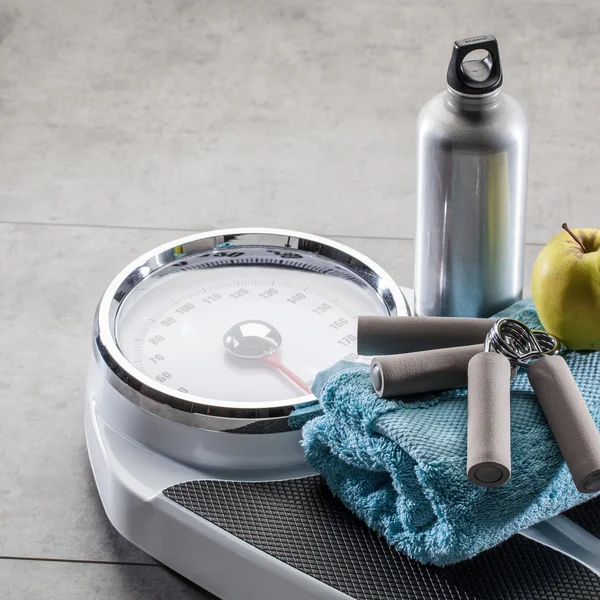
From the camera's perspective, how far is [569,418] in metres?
0.81

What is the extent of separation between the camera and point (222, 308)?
3.62ft

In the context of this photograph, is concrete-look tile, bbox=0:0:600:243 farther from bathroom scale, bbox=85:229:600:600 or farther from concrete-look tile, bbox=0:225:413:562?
bathroom scale, bbox=85:229:600:600

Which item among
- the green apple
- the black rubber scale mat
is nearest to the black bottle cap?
the green apple

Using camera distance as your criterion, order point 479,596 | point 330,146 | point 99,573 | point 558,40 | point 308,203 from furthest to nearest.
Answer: point 558,40 < point 330,146 < point 308,203 < point 99,573 < point 479,596

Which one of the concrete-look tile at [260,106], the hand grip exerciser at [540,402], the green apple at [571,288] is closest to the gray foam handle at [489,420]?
the hand grip exerciser at [540,402]

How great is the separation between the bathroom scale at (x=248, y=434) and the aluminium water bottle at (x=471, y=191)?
0.07 meters

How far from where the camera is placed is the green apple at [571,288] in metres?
0.90

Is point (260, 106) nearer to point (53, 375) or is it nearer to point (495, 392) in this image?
point (53, 375)

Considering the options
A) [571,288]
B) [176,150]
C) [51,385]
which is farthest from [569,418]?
[176,150]

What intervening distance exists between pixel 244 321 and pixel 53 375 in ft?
0.98

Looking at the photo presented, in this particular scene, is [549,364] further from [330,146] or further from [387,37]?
[387,37]

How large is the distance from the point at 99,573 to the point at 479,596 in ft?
1.22

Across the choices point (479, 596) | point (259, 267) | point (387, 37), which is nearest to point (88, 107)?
point (387, 37)

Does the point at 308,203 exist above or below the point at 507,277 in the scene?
below
